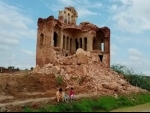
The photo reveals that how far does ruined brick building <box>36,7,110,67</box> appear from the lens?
32.4 metres

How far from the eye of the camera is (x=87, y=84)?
28.9 metres

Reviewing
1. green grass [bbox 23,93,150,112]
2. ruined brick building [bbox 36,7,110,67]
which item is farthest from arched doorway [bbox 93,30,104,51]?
green grass [bbox 23,93,150,112]

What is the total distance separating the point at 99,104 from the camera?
23.5 meters

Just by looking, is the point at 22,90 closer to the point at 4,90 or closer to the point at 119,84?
the point at 4,90

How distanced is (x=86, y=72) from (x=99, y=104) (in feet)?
26.0

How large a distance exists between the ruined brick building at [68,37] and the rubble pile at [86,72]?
1.15 m

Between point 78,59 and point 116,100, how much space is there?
8286 mm

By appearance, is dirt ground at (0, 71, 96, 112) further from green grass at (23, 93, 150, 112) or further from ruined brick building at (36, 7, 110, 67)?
ruined brick building at (36, 7, 110, 67)

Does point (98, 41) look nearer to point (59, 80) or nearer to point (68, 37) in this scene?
point (68, 37)

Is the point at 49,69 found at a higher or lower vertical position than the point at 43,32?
lower

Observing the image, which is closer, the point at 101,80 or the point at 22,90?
the point at 22,90

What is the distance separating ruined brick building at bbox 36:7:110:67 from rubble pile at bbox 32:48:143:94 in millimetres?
1146

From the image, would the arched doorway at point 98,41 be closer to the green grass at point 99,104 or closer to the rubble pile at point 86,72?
the rubble pile at point 86,72

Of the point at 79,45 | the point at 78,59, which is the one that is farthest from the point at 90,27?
the point at 78,59
